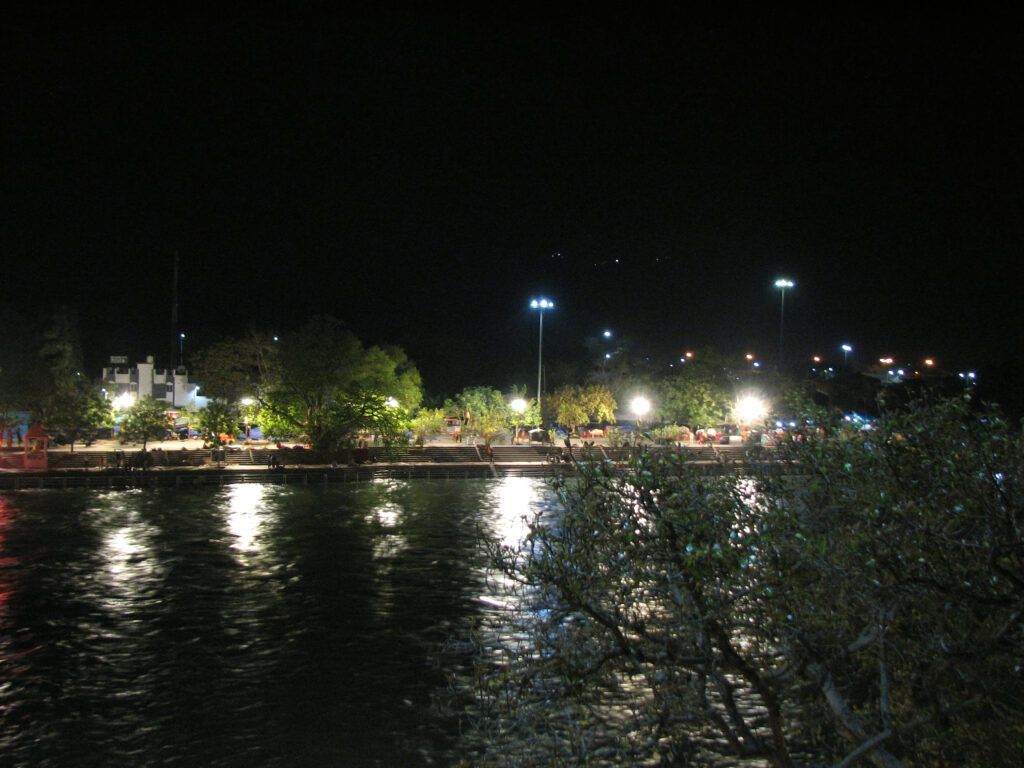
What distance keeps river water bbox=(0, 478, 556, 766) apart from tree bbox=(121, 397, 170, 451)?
9688 millimetres

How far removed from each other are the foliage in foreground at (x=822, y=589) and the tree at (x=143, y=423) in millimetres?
37284

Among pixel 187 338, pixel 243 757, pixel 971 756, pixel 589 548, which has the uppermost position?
pixel 187 338

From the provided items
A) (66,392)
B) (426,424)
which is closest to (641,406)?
(426,424)

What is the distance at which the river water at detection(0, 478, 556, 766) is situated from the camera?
39.4 feet

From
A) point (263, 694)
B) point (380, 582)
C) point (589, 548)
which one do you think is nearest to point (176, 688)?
point (263, 694)

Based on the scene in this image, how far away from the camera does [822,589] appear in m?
6.19

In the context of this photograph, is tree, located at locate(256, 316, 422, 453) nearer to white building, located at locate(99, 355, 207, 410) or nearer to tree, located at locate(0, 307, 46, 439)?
tree, located at locate(0, 307, 46, 439)

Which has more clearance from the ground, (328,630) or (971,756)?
(971,756)

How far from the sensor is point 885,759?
5535mm

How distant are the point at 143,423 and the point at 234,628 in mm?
25974

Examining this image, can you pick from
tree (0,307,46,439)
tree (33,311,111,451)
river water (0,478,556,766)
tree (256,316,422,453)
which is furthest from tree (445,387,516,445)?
tree (0,307,46,439)

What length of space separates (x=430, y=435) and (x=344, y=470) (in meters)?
9.33

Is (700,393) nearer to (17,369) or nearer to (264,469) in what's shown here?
(264,469)

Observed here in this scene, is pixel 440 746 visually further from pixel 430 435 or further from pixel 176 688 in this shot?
pixel 430 435
